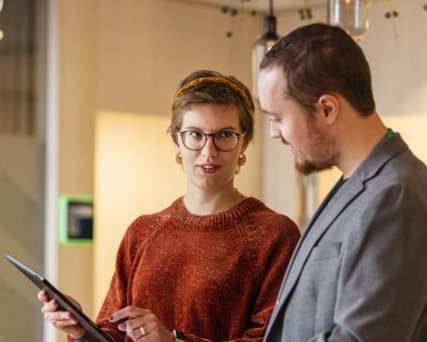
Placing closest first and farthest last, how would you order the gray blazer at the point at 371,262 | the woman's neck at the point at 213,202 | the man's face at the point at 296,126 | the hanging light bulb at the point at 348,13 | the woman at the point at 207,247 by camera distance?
the gray blazer at the point at 371,262 → the man's face at the point at 296,126 → the woman at the point at 207,247 → the woman's neck at the point at 213,202 → the hanging light bulb at the point at 348,13

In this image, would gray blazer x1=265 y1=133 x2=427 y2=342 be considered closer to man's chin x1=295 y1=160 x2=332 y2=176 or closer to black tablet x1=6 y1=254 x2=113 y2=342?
man's chin x1=295 y1=160 x2=332 y2=176

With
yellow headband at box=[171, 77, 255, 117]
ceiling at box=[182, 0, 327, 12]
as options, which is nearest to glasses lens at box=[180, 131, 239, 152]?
yellow headband at box=[171, 77, 255, 117]

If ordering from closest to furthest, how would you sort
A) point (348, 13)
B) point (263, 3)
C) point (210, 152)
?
point (210, 152)
point (348, 13)
point (263, 3)

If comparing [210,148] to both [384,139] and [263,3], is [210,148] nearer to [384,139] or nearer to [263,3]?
[384,139]

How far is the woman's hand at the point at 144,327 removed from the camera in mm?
2037

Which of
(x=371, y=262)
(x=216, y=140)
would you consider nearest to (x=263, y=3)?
(x=216, y=140)

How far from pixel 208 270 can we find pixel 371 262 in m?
0.70

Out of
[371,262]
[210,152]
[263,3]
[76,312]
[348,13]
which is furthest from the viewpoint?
[263,3]

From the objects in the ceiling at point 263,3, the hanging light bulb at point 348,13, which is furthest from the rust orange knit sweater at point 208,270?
the ceiling at point 263,3

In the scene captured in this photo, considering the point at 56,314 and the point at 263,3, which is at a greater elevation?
the point at 263,3

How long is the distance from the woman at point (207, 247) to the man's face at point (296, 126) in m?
0.49

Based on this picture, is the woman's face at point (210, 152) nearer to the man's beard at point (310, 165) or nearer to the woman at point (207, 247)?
the woman at point (207, 247)

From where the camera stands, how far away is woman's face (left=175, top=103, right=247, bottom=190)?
222 cm

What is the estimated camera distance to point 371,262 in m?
1.58
